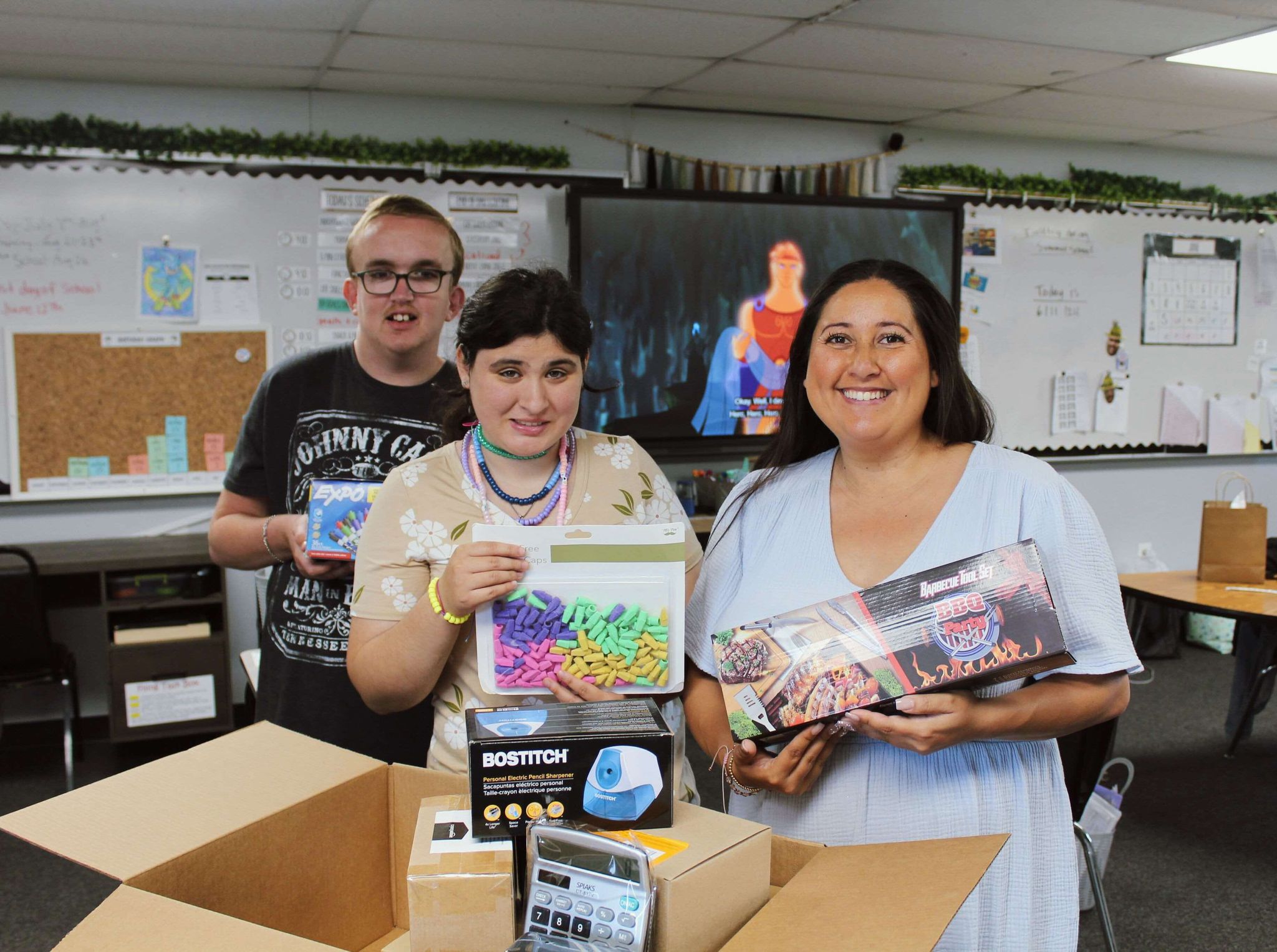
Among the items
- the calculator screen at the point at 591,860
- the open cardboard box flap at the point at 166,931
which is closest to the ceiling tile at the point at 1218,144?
the calculator screen at the point at 591,860

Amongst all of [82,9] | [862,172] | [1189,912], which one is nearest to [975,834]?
[1189,912]

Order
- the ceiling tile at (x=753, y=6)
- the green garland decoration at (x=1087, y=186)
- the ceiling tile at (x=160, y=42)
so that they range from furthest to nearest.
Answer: the green garland decoration at (x=1087, y=186) < the ceiling tile at (x=160, y=42) < the ceiling tile at (x=753, y=6)

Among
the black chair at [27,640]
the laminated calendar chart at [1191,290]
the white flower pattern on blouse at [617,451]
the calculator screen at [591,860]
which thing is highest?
the laminated calendar chart at [1191,290]

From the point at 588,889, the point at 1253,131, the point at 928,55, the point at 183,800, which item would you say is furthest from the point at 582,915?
the point at 1253,131

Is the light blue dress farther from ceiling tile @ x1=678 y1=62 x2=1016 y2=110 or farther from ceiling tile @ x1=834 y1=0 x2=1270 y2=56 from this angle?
ceiling tile @ x1=678 y1=62 x2=1016 y2=110

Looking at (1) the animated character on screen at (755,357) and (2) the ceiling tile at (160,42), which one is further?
(1) the animated character on screen at (755,357)

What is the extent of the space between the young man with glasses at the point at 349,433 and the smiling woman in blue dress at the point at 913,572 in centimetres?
57

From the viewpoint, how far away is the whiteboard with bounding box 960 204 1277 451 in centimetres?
522

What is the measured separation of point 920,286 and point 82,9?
284 cm

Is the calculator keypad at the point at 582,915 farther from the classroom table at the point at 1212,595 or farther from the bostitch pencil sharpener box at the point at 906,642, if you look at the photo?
the classroom table at the point at 1212,595

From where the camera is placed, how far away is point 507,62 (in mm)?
3727

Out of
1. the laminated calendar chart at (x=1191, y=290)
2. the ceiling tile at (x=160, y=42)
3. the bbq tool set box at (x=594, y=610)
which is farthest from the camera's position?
the laminated calendar chart at (x=1191, y=290)

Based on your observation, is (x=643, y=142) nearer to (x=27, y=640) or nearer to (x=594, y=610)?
(x=27, y=640)

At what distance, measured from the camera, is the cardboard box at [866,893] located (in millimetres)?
858
